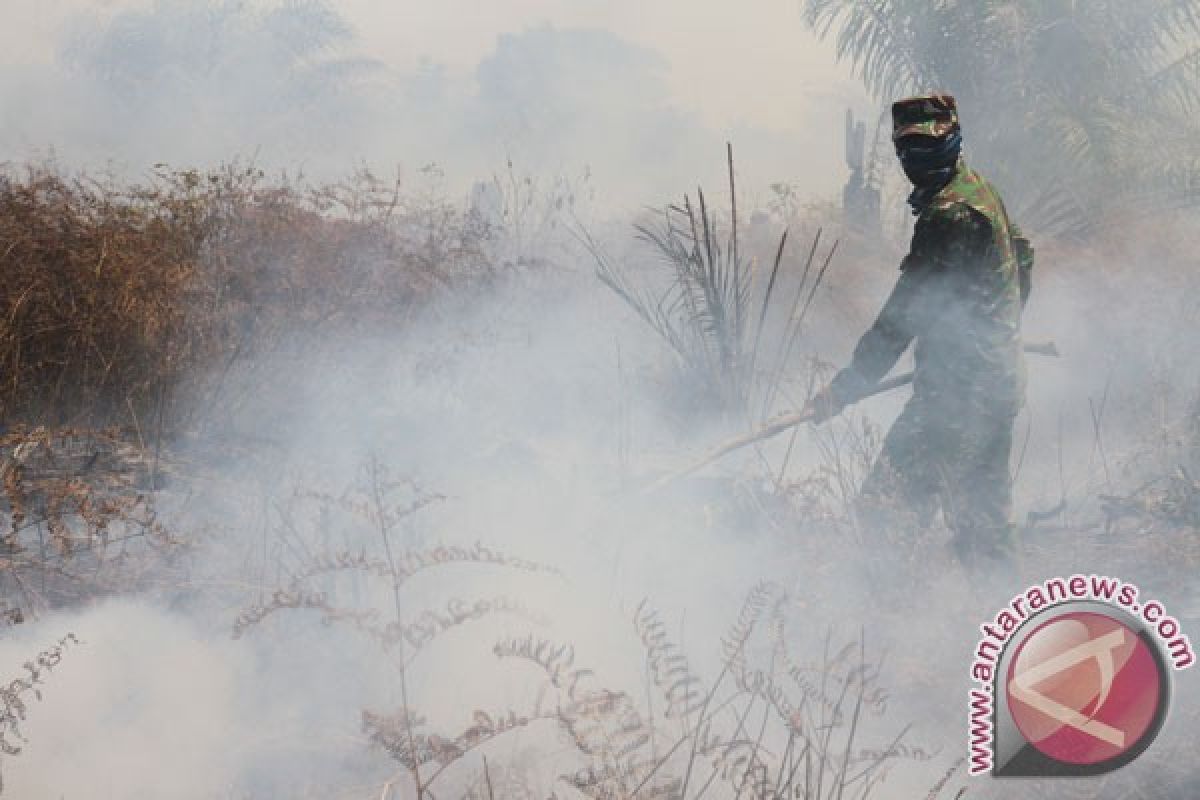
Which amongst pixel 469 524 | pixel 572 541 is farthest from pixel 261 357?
pixel 572 541

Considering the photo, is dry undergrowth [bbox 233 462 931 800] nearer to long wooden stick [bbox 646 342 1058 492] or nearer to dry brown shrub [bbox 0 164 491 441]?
long wooden stick [bbox 646 342 1058 492]

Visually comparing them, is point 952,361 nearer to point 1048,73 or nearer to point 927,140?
point 927,140

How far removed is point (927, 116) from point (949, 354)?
2.63ft

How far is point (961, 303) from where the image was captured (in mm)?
3529

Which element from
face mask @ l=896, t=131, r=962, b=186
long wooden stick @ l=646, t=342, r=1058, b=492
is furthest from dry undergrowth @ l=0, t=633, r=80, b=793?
face mask @ l=896, t=131, r=962, b=186

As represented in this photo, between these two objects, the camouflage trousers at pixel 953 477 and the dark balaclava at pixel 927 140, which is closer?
the dark balaclava at pixel 927 140

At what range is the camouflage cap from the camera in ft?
11.2

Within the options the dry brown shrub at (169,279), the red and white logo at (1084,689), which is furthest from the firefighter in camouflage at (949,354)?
the dry brown shrub at (169,279)

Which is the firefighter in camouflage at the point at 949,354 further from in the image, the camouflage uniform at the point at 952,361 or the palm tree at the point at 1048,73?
the palm tree at the point at 1048,73

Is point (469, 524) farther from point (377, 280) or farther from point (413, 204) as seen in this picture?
point (413, 204)

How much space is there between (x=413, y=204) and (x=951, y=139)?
5.13 meters

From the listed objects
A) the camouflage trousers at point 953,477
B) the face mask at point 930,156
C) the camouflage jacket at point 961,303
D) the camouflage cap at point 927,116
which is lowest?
the camouflage trousers at point 953,477

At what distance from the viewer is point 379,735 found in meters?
2.05

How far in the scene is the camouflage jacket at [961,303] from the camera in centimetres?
348
